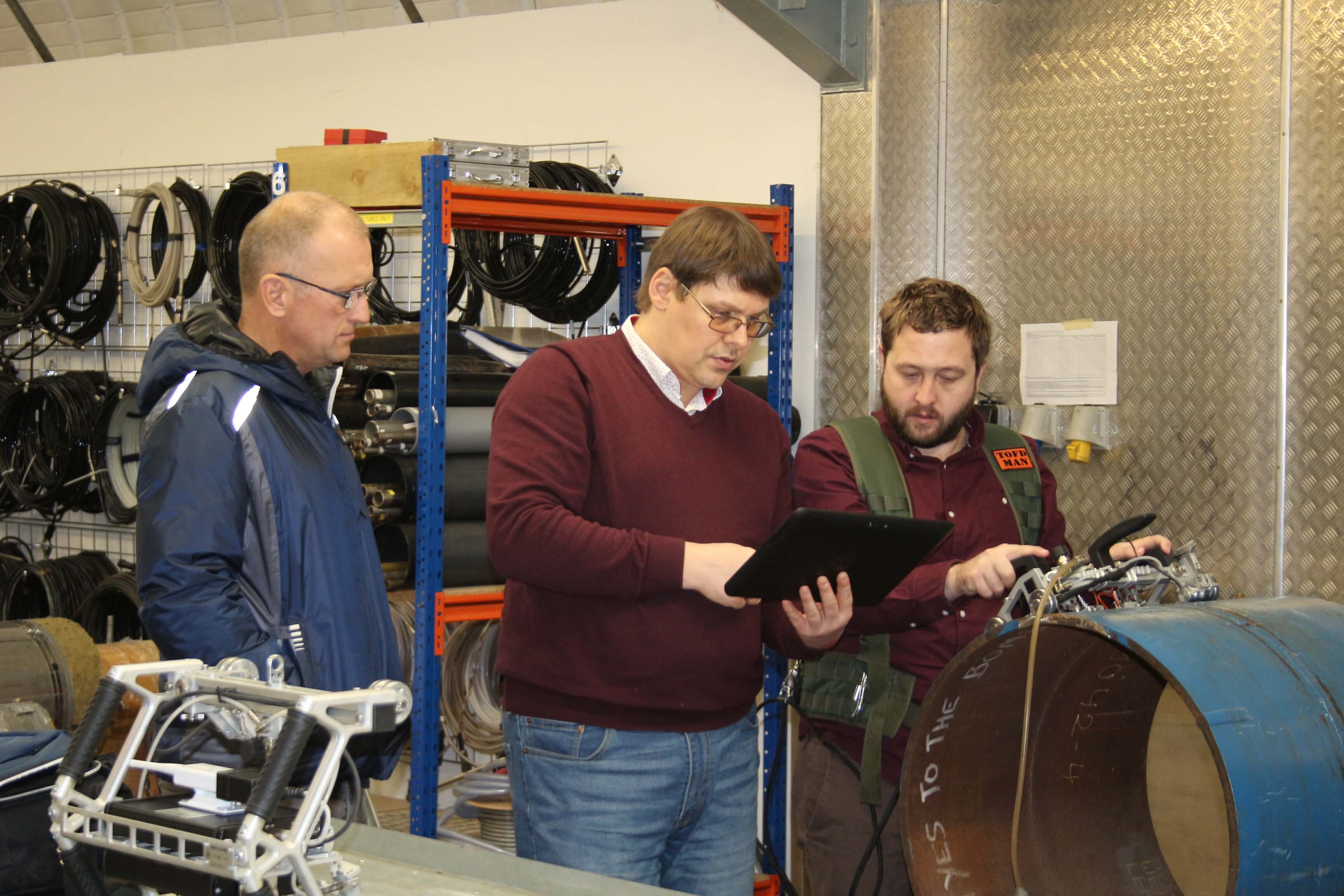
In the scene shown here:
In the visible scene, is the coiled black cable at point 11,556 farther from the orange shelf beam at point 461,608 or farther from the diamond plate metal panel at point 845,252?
the diamond plate metal panel at point 845,252

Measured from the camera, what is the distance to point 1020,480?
2.35 m

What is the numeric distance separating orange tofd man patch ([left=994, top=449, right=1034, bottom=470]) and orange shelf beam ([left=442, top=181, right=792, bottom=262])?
1.09m

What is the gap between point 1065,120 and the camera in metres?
3.96

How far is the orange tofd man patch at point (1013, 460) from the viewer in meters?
2.35

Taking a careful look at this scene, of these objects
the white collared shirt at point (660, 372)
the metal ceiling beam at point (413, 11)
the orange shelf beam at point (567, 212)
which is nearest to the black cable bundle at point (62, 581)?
the metal ceiling beam at point (413, 11)

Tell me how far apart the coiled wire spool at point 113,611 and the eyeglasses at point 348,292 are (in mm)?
3496

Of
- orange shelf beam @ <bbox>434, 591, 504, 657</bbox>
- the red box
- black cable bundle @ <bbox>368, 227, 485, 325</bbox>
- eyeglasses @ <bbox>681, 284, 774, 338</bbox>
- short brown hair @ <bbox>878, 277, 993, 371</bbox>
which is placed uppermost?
the red box

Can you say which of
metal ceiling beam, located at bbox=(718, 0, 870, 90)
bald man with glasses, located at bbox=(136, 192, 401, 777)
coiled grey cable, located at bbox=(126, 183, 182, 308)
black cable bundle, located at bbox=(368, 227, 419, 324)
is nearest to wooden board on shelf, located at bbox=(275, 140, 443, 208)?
black cable bundle, located at bbox=(368, 227, 419, 324)

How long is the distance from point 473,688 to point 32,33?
14.5 ft

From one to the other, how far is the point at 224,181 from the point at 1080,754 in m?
4.77

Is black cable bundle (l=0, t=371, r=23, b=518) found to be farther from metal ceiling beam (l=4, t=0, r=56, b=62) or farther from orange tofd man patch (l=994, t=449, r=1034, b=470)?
orange tofd man patch (l=994, t=449, r=1034, b=470)

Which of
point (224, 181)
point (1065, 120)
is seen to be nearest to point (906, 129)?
point (1065, 120)

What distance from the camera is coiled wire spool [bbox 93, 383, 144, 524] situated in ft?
17.9

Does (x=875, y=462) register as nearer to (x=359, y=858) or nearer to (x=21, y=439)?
(x=359, y=858)
